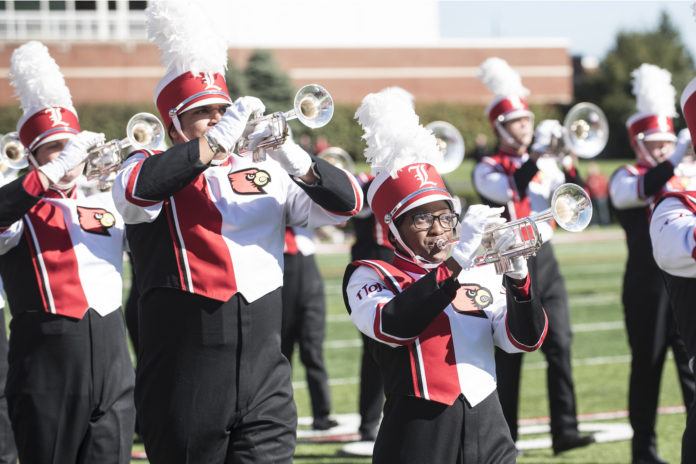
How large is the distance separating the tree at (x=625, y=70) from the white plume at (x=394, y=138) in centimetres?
4453

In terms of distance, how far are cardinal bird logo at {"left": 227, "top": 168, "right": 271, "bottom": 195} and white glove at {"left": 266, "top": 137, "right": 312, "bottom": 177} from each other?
221 millimetres

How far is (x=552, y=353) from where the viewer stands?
6684 millimetres

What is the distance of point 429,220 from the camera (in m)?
3.51

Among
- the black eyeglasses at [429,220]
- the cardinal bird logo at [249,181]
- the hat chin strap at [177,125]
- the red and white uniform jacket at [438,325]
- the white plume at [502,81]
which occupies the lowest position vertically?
the red and white uniform jacket at [438,325]

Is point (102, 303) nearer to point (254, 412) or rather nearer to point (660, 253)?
point (254, 412)

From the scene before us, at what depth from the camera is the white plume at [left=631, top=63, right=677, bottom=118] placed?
683 centimetres

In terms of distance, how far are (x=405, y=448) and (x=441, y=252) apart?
650 mm

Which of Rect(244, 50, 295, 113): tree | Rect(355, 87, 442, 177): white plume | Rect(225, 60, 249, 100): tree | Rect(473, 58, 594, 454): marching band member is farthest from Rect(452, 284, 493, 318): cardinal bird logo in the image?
Rect(244, 50, 295, 113): tree

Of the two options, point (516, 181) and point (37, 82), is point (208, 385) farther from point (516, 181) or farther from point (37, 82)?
point (516, 181)

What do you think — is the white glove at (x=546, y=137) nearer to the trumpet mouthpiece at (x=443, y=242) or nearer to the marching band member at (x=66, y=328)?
the marching band member at (x=66, y=328)

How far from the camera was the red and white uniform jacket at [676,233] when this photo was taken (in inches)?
151

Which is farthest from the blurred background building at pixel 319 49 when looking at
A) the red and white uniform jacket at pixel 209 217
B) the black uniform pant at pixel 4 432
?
the red and white uniform jacket at pixel 209 217

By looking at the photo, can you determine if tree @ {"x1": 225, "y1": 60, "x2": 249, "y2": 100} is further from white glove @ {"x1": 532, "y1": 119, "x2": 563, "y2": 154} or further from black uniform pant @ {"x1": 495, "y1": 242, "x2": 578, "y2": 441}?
black uniform pant @ {"x1": 495, "y1": 242, "x2": 578, "y2": 441}

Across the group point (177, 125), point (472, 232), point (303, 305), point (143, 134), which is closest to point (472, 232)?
point (472, 232)
